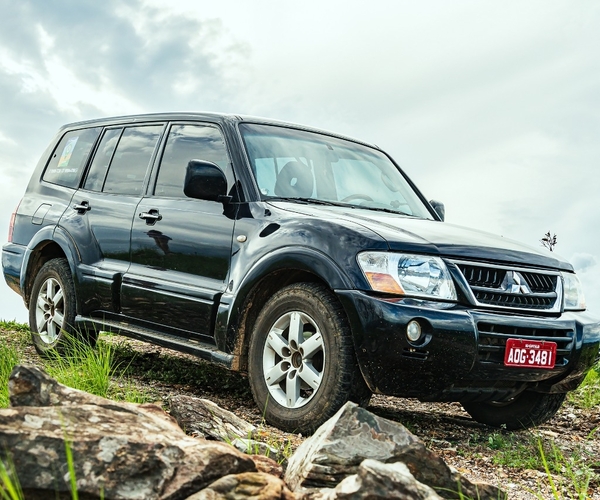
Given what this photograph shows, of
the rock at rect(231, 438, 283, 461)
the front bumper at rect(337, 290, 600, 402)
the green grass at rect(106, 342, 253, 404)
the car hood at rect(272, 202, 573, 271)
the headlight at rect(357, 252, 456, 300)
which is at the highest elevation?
the car hood at rect(272, 202, 573, 271)

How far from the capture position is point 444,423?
18.7ft

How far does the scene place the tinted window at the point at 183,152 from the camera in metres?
5.58

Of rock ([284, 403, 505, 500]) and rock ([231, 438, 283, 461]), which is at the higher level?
rock ([284, 403, 505, 500])

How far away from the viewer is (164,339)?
5.50 metres

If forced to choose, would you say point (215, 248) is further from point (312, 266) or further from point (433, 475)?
point (433, 475)

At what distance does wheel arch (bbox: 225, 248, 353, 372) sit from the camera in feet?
14.8

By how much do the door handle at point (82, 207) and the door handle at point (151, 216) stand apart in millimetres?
991

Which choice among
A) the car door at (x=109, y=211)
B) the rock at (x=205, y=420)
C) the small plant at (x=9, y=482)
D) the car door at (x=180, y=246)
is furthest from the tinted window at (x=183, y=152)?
the small plant at (x=9, y=482)

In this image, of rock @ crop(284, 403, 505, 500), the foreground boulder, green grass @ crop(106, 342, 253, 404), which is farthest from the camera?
green grass @ crop(106, 342, 253, 404)

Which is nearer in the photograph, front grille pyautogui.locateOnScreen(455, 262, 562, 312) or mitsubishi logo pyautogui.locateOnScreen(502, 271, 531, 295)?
front grille pyautogui.locateOnScreen(455, 262, 562, 312)

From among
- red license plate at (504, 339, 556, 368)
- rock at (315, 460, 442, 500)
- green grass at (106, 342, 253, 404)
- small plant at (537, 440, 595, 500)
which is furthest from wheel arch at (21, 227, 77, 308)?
rock at (315, 460, 442, 500)

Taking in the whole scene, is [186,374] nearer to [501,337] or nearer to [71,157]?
[71,157]

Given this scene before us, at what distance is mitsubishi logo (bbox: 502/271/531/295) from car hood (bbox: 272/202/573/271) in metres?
0.08

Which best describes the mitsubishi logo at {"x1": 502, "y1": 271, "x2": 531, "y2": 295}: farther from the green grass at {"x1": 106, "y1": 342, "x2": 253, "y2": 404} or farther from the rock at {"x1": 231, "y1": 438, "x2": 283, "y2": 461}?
the green grass at {"x1": 106, "y1": 342, "x2": 253, "y2": 404}
